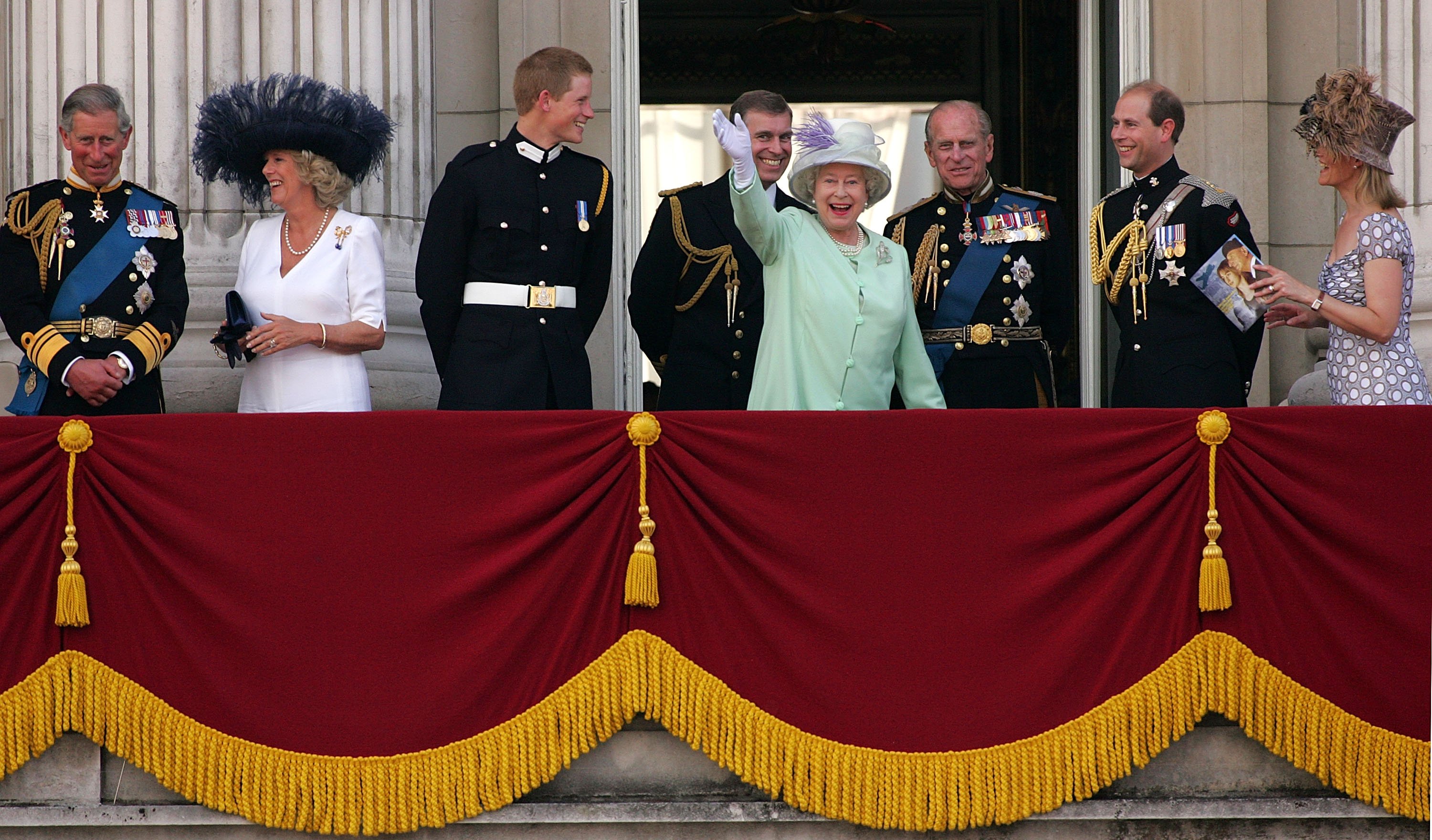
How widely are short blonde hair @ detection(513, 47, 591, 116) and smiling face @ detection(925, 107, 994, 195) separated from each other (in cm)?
126

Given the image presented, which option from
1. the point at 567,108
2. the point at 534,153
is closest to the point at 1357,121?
the point at 567,108

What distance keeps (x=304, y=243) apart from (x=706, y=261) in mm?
1328

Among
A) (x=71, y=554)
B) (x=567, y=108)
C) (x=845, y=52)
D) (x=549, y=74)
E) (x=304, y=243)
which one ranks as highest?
(x=845, y=52)

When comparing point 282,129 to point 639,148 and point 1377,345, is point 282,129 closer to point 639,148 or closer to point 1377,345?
point 639,148

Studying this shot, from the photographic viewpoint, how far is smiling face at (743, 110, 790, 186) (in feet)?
19.4

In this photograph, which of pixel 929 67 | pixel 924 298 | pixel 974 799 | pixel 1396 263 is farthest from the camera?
pixel 929 67

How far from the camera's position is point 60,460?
4797 millimetres

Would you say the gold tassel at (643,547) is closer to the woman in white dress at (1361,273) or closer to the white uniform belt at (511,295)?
the white uniform belt at (511,295)

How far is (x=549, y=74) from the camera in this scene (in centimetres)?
567

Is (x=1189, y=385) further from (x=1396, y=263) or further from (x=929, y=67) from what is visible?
(x=929, y=67)

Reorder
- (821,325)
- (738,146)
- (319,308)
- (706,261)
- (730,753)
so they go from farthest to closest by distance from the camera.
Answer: (706,261), (319,308), (821,325), (738,146), (730,753)

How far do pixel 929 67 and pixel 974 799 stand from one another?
27.8 ft

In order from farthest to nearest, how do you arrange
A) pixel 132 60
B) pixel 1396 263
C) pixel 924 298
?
pixel 132 60, pixel 924 298, pixel 1396 263

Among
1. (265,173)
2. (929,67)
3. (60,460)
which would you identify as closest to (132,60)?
(265,173)
